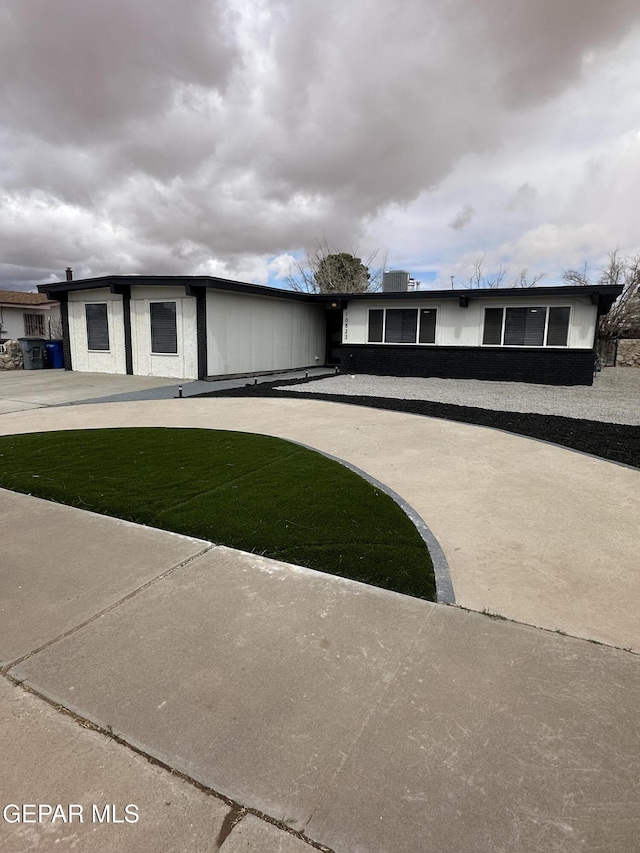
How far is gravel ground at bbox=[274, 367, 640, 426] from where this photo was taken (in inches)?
413

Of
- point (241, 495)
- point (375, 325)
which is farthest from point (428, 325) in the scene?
point (241, 495)

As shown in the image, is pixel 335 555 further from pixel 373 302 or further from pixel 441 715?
pixel 373 302

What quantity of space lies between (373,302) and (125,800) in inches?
675

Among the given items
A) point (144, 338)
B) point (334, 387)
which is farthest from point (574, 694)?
point (144, 338)

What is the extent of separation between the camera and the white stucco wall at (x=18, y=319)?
116ft

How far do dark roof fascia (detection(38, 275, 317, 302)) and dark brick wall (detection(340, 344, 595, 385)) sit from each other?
142 inches

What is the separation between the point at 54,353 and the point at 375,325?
1234cm

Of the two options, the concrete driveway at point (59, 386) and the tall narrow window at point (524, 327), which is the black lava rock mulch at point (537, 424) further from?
the tall narrow window at point (524, 327)

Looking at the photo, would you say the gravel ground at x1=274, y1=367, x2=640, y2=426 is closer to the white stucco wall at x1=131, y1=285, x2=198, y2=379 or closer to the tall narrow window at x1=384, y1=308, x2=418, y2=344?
the tall narrow window at x1=384, y1=308, x2=418, y2=344

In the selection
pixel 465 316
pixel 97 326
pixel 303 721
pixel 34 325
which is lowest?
pixel 303 721

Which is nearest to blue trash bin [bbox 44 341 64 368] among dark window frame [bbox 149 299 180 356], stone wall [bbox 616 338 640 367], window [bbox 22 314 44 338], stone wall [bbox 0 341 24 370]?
stone wall [bbox 0 341 24 370]

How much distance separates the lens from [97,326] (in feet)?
56.5

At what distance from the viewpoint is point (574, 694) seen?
222cm

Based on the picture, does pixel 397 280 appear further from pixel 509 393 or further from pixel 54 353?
pixel 54 353
